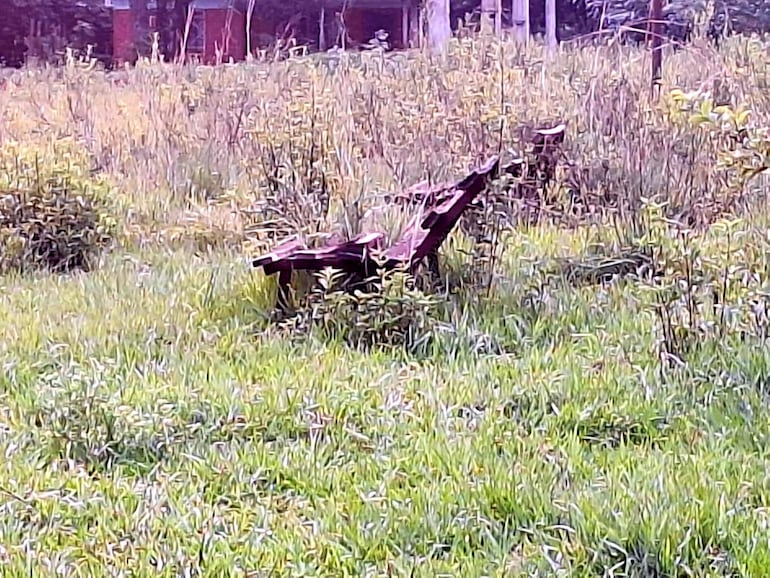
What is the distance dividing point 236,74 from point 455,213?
202 inches

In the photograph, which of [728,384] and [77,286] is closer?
[728,384]

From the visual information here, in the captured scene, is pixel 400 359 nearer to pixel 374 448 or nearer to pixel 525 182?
pixel 374 448

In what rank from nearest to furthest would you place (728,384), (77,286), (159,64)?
(728,384) → (77,286) → (159,64)

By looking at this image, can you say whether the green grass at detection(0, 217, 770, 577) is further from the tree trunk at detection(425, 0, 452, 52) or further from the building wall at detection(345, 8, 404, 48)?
the building wall at detection(345, 8, 404, 48)

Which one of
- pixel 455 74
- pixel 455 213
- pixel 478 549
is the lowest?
pixel 478 549

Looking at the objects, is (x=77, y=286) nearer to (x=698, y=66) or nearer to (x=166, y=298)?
(x=166, y=298)

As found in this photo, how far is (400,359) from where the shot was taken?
11.9 feet

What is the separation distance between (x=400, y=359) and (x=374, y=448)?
764 mm

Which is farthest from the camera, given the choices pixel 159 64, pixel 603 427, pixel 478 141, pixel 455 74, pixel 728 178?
pixel 159 64

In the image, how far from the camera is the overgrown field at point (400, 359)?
2.41m

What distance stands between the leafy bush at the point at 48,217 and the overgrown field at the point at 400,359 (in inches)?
0.6

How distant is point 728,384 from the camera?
325 cm

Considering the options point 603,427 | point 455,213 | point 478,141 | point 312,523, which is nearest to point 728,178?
point 478,141

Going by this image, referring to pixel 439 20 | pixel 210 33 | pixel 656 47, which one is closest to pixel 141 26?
pixel 210 33
